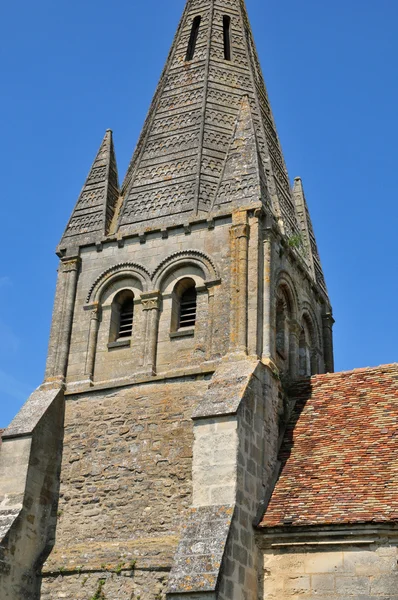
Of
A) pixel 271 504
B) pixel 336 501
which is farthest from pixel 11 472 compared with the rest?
pixel 336 501

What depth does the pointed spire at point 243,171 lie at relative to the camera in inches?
720

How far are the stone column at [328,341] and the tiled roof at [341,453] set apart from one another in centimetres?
324

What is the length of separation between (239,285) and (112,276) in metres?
3.00

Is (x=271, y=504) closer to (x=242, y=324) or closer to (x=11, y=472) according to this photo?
(x=242, y=324)

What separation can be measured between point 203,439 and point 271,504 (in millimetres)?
1577

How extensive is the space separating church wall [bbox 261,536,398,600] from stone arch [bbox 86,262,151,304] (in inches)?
259

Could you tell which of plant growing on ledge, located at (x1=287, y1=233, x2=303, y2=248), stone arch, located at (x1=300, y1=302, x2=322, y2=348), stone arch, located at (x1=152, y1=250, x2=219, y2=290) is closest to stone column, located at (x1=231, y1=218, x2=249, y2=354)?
stone arch, located at (x1=152, y1=250, x2=219, y2=290)

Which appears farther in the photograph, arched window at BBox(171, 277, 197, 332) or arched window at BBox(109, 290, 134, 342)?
arched window at BBox(109, 290, 134, 342)

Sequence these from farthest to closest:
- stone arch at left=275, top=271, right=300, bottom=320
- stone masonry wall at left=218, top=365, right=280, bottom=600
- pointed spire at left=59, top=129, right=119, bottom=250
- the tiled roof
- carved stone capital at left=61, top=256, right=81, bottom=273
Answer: pointed spire at left=59, top=129, right=119, bottom=250 < carved stone capital at left=61, top=256, right=81, bottom=273 < stone arch at left=275, top=271, right=300, bottom=320 < the tiled roof < stone masonry wall at left=218, top=365, right=280, bottom=600

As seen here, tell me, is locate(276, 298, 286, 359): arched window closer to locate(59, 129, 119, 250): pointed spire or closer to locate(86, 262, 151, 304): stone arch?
locate(86, 262, 151, 304): stone arch

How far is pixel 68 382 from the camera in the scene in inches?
702

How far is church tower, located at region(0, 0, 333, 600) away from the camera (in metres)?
14.6

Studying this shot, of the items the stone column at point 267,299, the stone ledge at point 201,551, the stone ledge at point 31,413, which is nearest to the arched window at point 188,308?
the stone column at point 267,299

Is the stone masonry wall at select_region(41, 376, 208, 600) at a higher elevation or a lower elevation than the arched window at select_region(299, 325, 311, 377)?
lower
